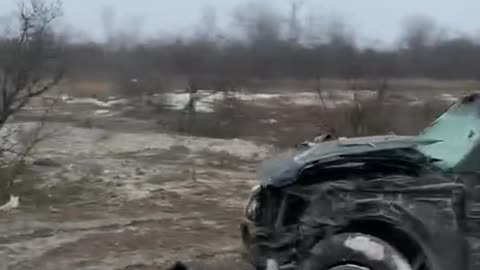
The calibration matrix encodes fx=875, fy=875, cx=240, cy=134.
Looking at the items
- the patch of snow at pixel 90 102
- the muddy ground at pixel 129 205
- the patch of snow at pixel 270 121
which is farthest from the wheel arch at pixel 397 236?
the patch of snow at pixel 90 102

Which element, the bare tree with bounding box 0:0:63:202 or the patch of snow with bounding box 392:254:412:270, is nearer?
the patch of snow with bounding box 392:254:412:270

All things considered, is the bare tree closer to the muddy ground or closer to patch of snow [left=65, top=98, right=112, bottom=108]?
the muddy ground

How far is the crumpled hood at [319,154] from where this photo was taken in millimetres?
5918

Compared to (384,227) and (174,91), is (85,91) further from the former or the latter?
(384,227)

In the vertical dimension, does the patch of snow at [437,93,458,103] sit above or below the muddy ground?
above

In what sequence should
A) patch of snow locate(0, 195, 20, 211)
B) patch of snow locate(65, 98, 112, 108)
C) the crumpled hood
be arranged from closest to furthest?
the crumpled hood → patch of snow locate(0, 195, 20, 211) → patch of snow locate(65, 98, 112, 108)

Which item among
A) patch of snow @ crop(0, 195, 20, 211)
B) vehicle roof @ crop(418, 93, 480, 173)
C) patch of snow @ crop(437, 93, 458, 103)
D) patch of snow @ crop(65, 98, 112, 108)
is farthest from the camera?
patch of snow @ crop(65, 98, 112, 108)

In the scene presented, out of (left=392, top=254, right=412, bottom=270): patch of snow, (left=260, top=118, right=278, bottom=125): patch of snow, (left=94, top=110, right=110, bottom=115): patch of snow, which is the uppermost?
(left=392, top=254, right=412, bottom=270): patch of snow

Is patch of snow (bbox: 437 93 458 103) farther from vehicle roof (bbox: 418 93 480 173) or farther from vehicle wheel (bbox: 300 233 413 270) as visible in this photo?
vehicle wheel (bbox: 300 233 413 270)

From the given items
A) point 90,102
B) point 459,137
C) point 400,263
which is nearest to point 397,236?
point 400,263

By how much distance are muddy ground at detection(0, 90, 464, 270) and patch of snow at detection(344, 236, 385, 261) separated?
2869mm

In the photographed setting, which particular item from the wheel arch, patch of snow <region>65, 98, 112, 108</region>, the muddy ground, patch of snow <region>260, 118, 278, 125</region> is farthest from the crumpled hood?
patch of snow <region>65, 98, 112, 108</region>

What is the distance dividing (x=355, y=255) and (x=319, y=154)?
2.61 feet

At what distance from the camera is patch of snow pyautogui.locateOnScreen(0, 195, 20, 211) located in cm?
1244
